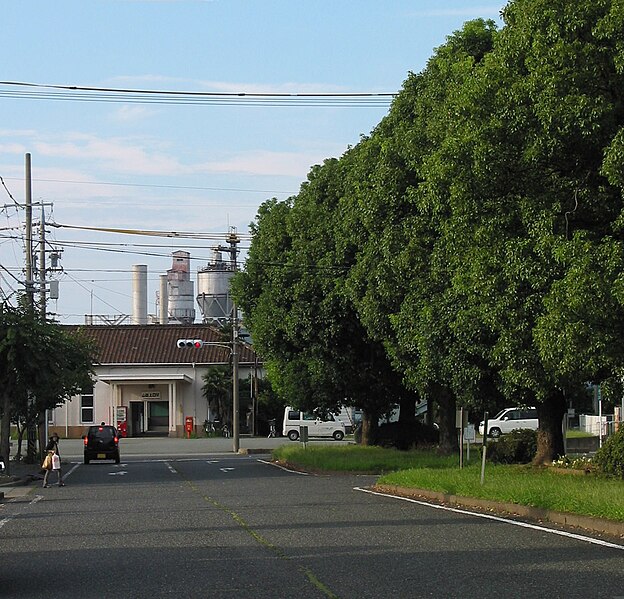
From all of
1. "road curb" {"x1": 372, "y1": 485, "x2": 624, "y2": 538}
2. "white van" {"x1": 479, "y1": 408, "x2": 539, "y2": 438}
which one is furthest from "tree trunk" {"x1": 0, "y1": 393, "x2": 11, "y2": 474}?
"white van" {"x1": 479, "y1": 408, "x2": 539, "y2": 438}

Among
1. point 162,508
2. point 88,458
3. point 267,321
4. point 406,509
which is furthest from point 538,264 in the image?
point 88,458

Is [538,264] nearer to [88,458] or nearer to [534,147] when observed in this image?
[534,147]

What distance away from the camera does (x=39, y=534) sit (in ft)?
53.4

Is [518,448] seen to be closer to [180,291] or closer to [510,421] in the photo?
[510,421]

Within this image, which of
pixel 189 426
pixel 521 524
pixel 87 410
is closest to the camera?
pixel 521 524

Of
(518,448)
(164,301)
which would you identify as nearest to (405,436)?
(518,448)

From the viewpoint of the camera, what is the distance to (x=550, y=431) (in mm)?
27047

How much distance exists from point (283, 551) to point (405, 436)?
29.0 m

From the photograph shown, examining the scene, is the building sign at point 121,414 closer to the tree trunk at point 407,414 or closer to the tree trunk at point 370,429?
the tree trunk at point 370,429

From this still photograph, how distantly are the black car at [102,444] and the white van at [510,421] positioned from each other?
2340 cm

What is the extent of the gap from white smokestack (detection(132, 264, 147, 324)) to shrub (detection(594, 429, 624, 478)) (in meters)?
82.6

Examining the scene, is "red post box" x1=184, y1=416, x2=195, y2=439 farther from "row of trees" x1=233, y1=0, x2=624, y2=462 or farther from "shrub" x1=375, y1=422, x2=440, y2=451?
"row of trees" x1=233, y1=0, x2=624, y2=462

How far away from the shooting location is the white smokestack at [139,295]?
10269cm

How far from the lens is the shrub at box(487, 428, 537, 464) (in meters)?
32.3
